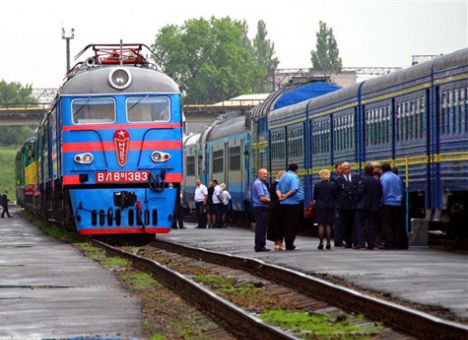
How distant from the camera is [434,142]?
23.8 meters

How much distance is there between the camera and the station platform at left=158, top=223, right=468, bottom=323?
14.3 meters

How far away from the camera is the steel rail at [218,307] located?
11.4 metres

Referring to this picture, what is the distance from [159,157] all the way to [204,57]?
448 ft

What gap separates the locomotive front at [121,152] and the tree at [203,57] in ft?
431

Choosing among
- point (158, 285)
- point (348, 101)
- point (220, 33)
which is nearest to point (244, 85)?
point (220, 33)

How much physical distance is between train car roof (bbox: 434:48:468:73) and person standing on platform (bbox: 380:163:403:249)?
2150mm

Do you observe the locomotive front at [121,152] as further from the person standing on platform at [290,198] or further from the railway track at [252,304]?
the railway track at [252,304]

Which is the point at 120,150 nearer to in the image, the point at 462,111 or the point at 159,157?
the point at 159,157

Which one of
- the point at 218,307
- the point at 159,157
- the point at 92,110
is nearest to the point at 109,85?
the point at 92,110

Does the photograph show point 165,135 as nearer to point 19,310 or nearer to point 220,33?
point 19,310


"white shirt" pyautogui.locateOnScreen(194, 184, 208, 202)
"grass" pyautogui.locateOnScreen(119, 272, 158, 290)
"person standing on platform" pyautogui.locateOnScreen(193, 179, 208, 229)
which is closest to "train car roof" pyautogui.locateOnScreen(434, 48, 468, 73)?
"grass" pyautogui.locateOnScreen(119, 272, 158, 290)

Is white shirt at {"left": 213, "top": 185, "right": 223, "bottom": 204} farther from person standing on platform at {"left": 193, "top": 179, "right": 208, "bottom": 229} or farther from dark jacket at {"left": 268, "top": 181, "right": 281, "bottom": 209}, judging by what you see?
dark jacket at {"left": 268, "top": 181, "right": 281, "bottom": 209}

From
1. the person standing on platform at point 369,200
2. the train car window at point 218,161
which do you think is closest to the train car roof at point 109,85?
the person standing on platform at point 369,200

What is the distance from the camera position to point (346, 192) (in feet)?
84.0
